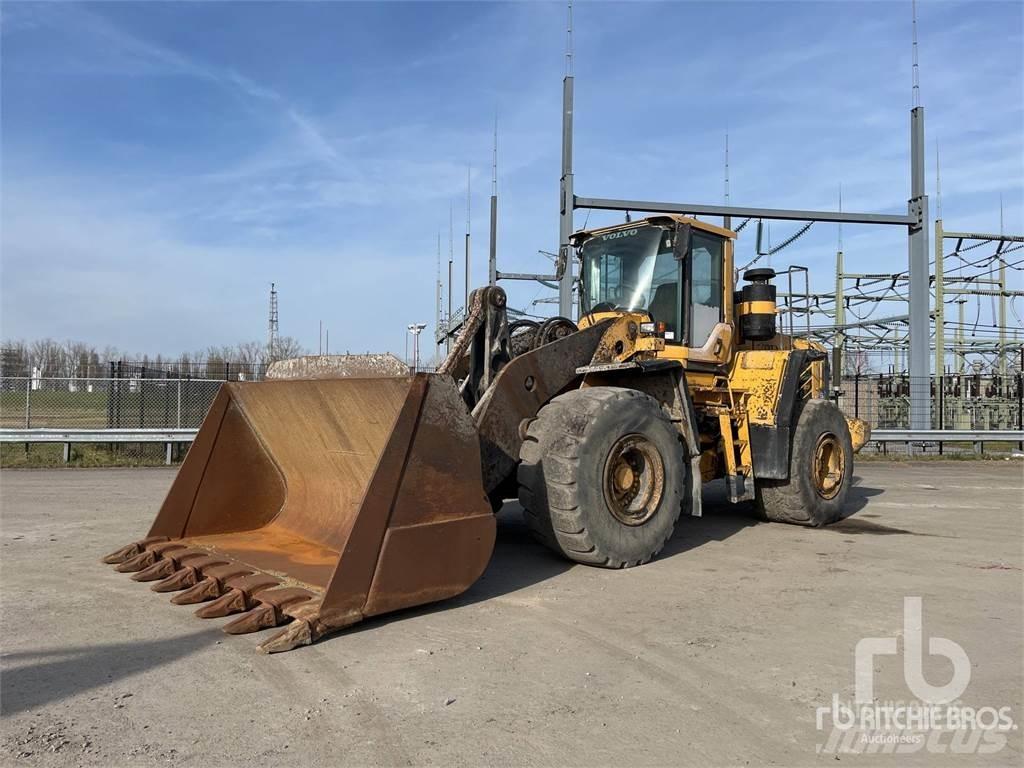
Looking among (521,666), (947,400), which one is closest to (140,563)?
(521,666)

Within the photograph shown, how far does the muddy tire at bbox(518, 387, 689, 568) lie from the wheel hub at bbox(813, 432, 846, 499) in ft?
10.5

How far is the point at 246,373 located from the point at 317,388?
47.5 ft

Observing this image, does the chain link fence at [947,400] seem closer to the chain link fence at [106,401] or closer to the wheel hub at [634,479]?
the chain link fence at [106,401]

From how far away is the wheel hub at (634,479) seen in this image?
5840mm

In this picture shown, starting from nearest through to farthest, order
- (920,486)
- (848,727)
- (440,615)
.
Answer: (848,727) → (440,615) → (920,486)

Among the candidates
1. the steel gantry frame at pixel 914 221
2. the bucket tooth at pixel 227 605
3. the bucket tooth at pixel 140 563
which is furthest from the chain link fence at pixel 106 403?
the bucket tooth at pixel 227 605

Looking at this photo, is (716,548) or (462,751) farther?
(716,548)

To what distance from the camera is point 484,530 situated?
4.75m

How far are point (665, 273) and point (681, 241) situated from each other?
0.39m

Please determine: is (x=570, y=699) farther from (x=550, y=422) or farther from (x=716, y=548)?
(x=716, y=548)

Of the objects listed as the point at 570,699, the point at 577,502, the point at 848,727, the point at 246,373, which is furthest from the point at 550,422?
the point at 246,373

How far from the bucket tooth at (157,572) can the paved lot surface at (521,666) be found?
0.23 metres

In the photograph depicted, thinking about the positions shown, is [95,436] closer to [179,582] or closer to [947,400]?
[179,582]

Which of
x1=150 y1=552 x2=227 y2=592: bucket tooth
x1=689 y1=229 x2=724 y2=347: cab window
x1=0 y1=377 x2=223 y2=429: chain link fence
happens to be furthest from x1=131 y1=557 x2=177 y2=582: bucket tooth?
x1=0 y1=377 x2=223 y2=429: chain link fence
